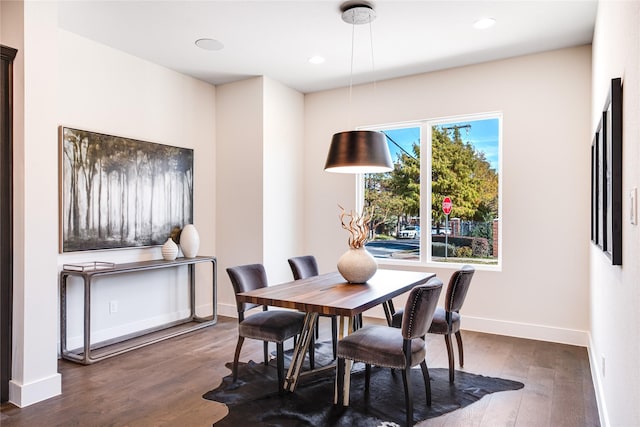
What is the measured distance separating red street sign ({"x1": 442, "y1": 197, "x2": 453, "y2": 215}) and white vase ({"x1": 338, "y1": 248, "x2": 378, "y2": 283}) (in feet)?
6.17

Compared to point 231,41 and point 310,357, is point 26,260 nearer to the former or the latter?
point 310,357

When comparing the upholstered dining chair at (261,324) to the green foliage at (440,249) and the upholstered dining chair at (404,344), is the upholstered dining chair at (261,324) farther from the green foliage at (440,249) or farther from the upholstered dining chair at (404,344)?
the green foliage at (440,249)

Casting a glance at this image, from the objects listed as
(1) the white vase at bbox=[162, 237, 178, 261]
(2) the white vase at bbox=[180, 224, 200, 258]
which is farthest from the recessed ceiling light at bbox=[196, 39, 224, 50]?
(1) the white vase at bbox=[162, 237, 178, 261]

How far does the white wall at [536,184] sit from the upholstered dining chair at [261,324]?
7.47 ft

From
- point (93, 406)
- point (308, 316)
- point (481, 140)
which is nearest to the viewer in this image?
point (93, 406)

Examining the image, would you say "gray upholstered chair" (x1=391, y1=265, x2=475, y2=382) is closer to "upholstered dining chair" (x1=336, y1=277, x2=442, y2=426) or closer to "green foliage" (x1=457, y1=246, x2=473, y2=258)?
"upholstered dining chair" (x1=336, y1=277, x2=442, y2=426)

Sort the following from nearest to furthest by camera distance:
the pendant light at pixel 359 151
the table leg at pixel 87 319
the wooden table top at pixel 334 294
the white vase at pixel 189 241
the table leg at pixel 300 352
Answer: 1. the wooden table top at pixel 334 294
2. the table leg at pixel 300 352
3. the pendant light at pixel 359 151
4. the table leg at pixel 87 319
5. the white vase at pixel 189 241

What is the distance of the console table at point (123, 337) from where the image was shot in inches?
135

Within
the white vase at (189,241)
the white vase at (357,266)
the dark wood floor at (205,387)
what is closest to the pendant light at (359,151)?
the white vase at (357,266)

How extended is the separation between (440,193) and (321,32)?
220cm

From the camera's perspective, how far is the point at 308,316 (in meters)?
2.96

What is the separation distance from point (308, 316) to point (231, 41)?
2.60 metres

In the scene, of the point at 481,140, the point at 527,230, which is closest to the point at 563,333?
the point at 527,230

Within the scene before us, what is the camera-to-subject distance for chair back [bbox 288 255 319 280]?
12.4ft
